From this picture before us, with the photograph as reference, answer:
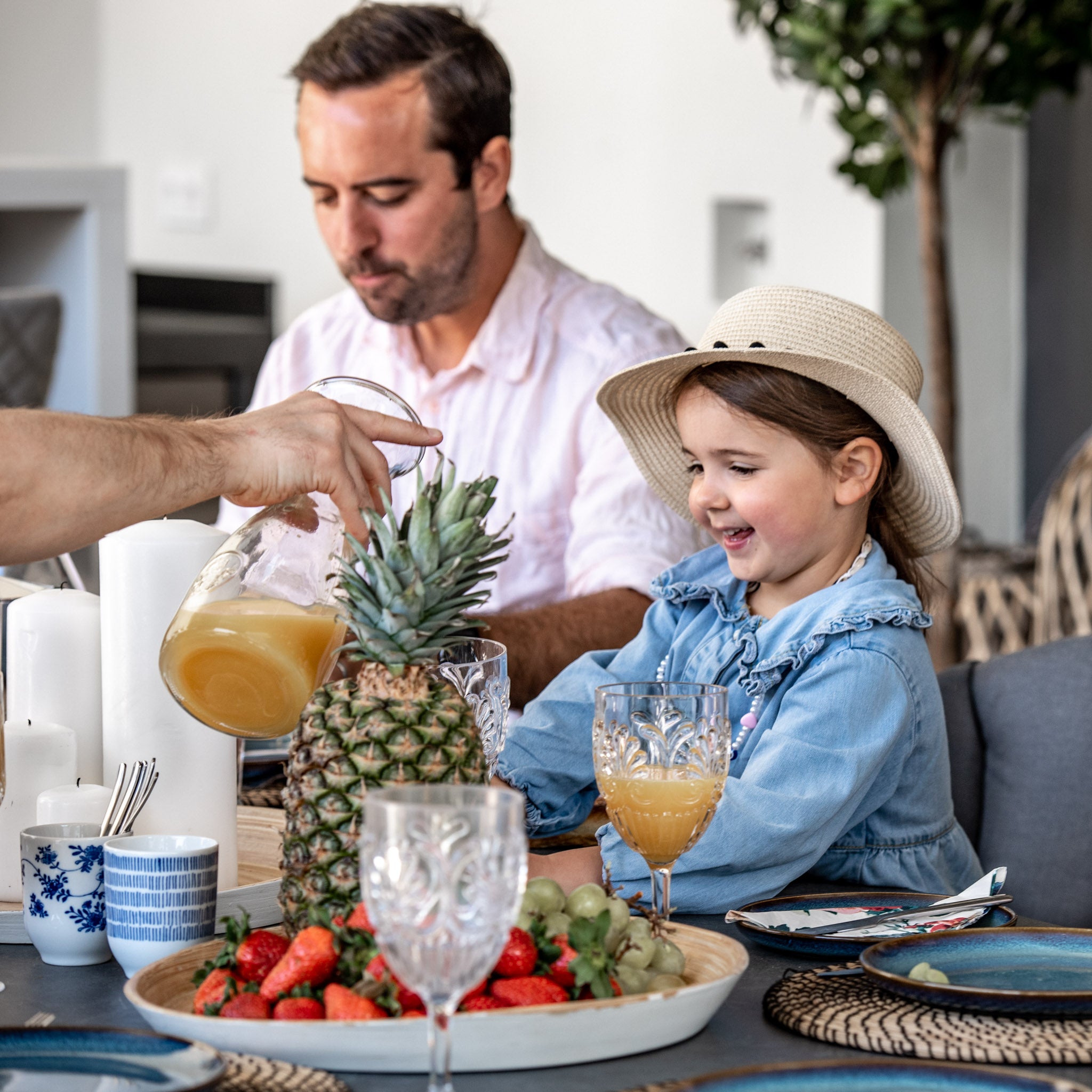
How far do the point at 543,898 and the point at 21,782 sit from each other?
0.42 m

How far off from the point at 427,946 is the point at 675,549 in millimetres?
1383

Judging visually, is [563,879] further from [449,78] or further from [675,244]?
[675,244]

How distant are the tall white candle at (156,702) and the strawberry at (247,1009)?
0.32 metres

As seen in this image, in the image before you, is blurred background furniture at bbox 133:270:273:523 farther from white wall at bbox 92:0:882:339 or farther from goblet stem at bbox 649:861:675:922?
goblet stem at bbox 649:861:675:922

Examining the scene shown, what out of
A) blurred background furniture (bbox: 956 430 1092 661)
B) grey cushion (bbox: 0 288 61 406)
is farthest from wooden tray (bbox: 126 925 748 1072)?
blurred background furniture (bbox: 956 430 1092 661)

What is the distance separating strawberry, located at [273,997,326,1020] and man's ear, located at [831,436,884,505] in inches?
32.3

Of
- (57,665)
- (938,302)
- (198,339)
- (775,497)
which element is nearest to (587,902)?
(57,665)

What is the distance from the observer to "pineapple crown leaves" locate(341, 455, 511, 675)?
0.88 meters

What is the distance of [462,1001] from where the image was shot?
2.52 ft

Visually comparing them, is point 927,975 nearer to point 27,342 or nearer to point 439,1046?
point 439,1046

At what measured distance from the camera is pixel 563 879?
108 centimetres

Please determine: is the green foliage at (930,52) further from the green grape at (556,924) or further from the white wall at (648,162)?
the green grape at (556,924)

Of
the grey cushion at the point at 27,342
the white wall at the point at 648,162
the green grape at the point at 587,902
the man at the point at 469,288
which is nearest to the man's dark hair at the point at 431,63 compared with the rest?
the man at the point at 469,288

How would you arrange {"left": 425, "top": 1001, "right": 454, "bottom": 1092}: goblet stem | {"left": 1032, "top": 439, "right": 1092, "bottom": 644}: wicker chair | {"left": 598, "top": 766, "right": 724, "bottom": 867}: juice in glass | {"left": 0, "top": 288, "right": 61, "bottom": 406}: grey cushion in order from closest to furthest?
{"left": 425, "top": 1001, "right": 454, "bottom": 1092}: goblet stem < {"left": 598, "top": 766, "right": 724, "bottom": 867}: juice in glass < {"left": 0, "top": 288, "right": 61, "bottom": 406}: grey cushion < {"left": 1032, "top": 439, "right": 1092, "bottom": 644}: wicker chair
